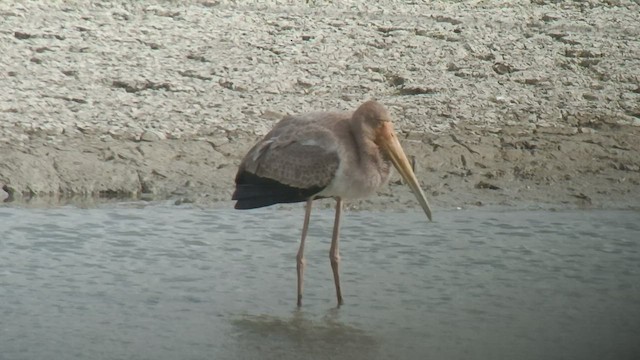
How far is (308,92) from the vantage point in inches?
396

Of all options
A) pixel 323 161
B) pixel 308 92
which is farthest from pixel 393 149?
pixel 308 92

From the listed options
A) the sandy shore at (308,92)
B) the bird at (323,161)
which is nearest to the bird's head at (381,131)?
the bird at (323,161)

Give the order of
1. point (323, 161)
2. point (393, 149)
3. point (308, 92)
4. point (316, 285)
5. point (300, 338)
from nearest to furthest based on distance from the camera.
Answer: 1. point (300, 338)
2. point (323, 161)
3. point (393, 149)
4. point (316, 285)
5. point (308, 92)

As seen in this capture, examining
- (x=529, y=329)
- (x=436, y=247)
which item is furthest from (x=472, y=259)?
(x=529, y=329)

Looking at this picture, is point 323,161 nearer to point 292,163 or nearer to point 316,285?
point 292,163

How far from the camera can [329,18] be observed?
36.0ft

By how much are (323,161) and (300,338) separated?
0.87m

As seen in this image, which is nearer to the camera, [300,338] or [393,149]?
[300,338]

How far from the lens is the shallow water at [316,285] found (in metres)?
5.97

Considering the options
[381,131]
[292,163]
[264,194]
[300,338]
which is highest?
[381,131]

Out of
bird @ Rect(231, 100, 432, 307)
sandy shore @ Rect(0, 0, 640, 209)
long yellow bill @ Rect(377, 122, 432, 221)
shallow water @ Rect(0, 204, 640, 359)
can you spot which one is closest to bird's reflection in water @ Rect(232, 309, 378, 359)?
shallow water @ Rect(0, 204, 640, 359)

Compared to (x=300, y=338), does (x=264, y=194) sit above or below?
above

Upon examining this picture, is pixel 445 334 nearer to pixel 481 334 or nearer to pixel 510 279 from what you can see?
pixel 481 334

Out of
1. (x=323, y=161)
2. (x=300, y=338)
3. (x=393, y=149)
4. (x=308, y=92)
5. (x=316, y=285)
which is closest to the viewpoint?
(x=300, y=338)
